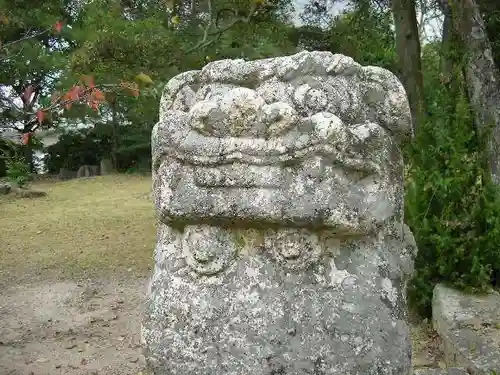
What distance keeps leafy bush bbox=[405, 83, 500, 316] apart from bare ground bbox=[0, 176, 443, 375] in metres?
0.39

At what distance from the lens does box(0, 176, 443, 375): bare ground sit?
441 centimetres

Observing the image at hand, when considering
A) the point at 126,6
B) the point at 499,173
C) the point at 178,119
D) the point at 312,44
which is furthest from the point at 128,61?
the point at 178,119

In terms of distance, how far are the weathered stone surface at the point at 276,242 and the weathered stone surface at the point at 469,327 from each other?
1.81 meters

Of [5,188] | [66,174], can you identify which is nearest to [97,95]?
[5,188]

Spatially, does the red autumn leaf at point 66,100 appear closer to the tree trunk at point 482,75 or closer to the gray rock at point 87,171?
the tree trunk at point 482,75

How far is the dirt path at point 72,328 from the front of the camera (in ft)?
14.1

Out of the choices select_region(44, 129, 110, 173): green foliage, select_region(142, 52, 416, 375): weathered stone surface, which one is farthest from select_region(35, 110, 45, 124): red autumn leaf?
select_region(44, 129, 110, 173): green foliage

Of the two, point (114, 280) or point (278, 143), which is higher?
point (278, 143)

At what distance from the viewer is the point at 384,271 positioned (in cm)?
186

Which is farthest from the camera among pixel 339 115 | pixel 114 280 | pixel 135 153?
pixel 135 153

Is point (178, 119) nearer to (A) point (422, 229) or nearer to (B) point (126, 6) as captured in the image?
(A) point (422, 229)

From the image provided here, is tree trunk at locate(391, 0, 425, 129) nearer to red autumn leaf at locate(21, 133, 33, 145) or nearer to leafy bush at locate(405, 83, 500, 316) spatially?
leafy bush at locate(405, 83, 500, 316)

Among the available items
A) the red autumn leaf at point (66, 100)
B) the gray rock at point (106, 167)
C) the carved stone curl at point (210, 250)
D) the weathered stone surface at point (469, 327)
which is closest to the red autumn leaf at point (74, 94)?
the red autumn leaf at point (66, 100)

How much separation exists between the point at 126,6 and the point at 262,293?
6.06 m
